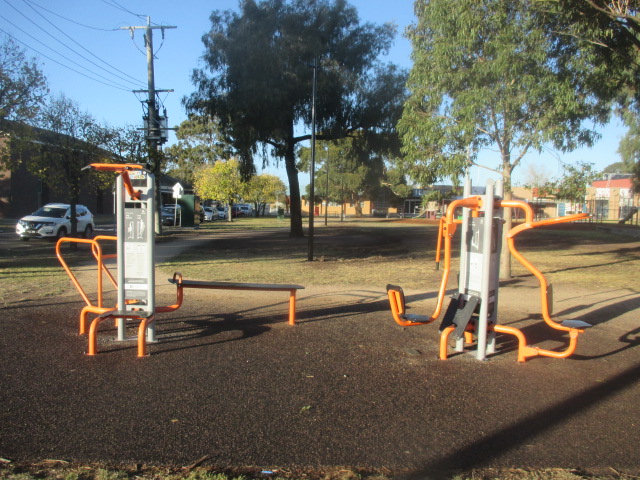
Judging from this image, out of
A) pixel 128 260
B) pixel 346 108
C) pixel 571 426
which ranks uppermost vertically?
pixel 346 108

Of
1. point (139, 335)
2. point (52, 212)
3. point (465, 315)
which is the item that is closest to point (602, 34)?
point (465, 315)

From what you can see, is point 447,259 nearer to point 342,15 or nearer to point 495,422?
point 495,422

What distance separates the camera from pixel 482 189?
610 cm

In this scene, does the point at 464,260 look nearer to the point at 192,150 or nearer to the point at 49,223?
the point at 49,223

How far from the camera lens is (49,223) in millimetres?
20766

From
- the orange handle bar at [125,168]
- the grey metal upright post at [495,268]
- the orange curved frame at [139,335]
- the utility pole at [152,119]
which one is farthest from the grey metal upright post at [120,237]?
the utility pole at [152,119]

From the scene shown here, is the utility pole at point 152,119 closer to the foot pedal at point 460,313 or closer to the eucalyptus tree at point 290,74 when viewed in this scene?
the eucalyptus tree at point 290,74

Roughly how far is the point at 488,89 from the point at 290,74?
12992 mm

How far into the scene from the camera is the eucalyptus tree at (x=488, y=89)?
37.3 feet

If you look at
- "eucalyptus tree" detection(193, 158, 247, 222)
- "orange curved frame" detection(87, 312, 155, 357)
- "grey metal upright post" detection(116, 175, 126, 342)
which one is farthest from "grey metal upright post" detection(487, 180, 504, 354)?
"eucalyptus tree" detection(193, 158, 247, 222)

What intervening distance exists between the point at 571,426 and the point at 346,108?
72.2 ft

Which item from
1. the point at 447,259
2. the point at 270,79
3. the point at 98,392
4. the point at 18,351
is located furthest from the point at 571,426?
the point at 270,79

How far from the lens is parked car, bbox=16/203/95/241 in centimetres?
2050

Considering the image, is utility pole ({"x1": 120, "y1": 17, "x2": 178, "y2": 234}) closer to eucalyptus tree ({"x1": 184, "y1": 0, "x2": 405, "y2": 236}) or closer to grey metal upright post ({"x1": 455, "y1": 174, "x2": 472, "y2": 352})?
eucalyptus tree ({"x1": 184, "y1": 0, "x2": 405, "y2": 236})
